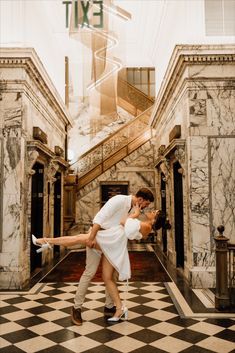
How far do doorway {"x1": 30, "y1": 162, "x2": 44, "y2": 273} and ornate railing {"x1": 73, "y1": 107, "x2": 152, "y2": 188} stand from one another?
4789 millimetres

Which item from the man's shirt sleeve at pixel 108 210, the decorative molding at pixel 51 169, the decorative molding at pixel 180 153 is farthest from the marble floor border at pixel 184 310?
the decorative molding at pixel 51 169

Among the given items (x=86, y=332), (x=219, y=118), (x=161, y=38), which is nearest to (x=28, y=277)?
(x=86, y=332)

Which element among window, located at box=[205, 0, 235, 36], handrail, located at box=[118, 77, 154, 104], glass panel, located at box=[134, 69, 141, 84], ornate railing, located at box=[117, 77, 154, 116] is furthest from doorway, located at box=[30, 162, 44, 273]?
glass panel, located at box=[134, 69, 141, 84]

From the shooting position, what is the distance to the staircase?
43.8 feet

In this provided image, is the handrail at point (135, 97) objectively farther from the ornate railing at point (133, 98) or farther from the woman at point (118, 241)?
the woman at point (118, 241)

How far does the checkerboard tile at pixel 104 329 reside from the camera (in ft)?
11.5

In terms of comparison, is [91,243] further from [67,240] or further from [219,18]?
[219,18]

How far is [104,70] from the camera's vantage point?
902 cm

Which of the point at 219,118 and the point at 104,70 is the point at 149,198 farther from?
the point at 104,70

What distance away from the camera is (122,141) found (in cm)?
1467

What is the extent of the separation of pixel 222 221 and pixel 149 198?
9.08 ft

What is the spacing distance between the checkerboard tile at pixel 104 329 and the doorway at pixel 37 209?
8.35ft

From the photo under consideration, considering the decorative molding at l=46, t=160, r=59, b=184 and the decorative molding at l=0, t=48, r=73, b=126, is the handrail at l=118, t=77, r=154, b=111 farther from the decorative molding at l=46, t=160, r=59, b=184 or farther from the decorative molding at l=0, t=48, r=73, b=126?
the decorative molding at l=0, t=48, r=73, b=126

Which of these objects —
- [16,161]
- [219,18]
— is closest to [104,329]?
[16,161]
